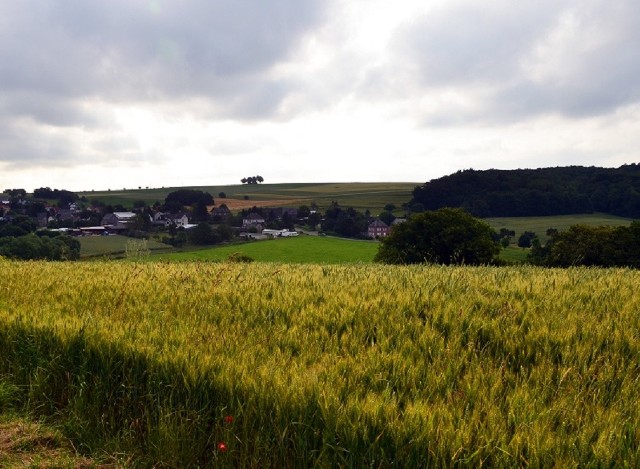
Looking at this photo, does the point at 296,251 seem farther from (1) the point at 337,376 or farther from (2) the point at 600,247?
(1) the point at 337,376

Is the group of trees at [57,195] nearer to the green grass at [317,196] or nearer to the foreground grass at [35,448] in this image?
the green grass at [317,196]

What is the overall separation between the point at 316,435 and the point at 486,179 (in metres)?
159

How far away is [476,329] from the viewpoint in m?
5.25

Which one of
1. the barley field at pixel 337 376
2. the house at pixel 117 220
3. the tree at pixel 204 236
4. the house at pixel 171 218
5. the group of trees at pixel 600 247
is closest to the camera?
the barley field at pixel 337 376

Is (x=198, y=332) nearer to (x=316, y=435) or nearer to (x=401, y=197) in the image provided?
(x=316, y=435)

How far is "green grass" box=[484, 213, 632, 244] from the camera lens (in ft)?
351

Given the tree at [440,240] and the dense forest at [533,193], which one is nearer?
the tree at [440,240]

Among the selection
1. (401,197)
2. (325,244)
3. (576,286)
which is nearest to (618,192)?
(401,197)

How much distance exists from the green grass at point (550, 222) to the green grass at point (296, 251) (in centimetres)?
4001

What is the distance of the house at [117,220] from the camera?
130 metres

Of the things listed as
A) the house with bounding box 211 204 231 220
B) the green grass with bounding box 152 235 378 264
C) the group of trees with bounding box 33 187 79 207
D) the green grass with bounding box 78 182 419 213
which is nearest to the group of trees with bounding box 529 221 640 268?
the green grass with bounding box 152 235 378 264

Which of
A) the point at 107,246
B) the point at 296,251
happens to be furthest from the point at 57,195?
the point at 296,251

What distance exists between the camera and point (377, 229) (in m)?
114

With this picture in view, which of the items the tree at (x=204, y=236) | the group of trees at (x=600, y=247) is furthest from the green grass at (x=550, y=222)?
the tree at (x=204, y=236)
